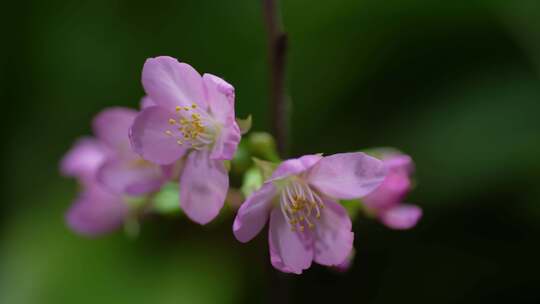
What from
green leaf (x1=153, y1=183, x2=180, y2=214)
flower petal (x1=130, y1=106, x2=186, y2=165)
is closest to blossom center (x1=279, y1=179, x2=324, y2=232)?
flower petal (x1=130, y1=106, x2=186, y2=165)

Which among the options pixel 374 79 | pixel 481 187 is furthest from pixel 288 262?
pixel 374 79

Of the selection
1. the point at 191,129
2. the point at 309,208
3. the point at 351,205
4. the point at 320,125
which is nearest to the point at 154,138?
the point at 191,129

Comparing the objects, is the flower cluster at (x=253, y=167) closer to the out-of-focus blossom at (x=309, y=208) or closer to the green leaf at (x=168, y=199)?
the out-of-focus blossom at (x=309, y=208)

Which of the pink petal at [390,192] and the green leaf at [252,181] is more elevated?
the green leaf at [252,181]

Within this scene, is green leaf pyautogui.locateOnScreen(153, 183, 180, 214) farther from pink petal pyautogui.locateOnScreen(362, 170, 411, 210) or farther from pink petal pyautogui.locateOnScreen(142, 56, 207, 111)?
pink petal pyautogui.locateOnScreen(362, 170, 411, 210)

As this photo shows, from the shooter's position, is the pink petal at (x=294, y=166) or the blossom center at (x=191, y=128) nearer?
the pink petal at (x=294, y=166)

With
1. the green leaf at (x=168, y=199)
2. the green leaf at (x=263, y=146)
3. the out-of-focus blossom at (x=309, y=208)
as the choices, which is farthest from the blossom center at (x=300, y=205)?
the green leaf at (x=168, y=199)

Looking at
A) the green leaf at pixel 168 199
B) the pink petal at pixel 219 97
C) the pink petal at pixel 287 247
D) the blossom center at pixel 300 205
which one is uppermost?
the pink petal at pixel 219 97

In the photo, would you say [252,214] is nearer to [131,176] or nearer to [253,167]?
[253,167]
